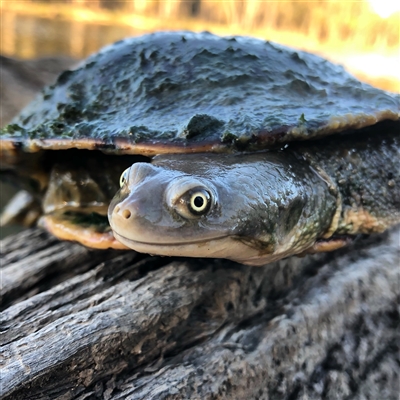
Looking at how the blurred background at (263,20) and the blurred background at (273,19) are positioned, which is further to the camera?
the blurred background at (273,19)

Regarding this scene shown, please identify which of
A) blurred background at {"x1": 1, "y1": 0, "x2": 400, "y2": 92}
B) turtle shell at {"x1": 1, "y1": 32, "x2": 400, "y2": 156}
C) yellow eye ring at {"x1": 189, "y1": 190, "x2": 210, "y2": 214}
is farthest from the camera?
blurred background at {"x1": 1, "y1": 0, "x2": 400, "y2": 92}

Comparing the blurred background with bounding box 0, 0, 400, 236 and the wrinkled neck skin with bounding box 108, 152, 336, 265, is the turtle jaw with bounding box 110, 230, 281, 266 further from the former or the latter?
the blurred background with bounding box 0, 0, 400, 236

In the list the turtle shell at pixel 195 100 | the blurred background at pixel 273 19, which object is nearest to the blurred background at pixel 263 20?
the blurred background at pixel 273 19

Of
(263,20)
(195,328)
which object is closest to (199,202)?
(195,328)

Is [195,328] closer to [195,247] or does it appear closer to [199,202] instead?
[195,247]

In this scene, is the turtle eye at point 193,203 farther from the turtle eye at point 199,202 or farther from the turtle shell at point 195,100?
the turtle shell at point 195,100

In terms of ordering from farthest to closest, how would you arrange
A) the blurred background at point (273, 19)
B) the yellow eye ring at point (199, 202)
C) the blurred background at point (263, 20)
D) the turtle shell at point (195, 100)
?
the blurred background at point (273, 19) → the blurred background at point (263, 20) → the turtle shell at point (195, 100) → the yellow eye ring at point (199, 202)

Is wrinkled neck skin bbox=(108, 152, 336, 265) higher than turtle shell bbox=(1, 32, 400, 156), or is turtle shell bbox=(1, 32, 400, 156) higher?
turtle shell bbox=(1, 32, 400, 156)

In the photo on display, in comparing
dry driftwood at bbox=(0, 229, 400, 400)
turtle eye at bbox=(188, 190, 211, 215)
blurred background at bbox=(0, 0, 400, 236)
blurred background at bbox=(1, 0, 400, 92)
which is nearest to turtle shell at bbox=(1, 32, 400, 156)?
turtle eye at bbox=(188, 190, 211, 215)
